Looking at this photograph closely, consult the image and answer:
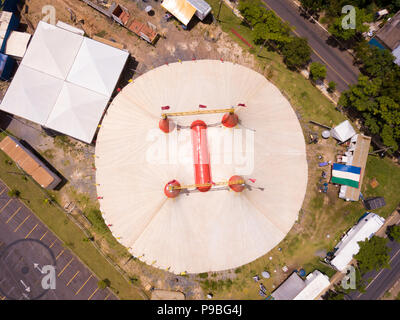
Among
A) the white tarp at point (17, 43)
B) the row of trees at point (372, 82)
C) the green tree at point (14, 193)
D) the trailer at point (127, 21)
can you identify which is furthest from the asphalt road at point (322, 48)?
the green tree at point (14, 193)

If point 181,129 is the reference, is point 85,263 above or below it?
below

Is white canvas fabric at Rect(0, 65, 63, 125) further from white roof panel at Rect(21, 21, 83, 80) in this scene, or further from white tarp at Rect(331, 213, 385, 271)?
white tarp at Rect(331, 213, 385, 271)

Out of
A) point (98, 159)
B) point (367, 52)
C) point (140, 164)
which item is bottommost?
point (98, 159)

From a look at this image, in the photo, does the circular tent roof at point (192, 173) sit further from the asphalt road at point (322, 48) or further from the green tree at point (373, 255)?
the asphalt road at point (322, 48)

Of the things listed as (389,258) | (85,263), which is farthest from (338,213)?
(85,263)

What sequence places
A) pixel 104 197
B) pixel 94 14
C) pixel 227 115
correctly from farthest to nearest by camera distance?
1. pixel 94 14
2. pixel 104 197
3. pixel 227 115

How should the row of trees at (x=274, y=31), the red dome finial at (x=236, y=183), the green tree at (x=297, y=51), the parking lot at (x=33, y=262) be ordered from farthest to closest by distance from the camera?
1. the parking lot at (x=33, y=262)
2. the green tree at (x=297, y=51)
3. the row of trees at (x=274, y=31)
4. the red dome finial at (x=236, y=183)
